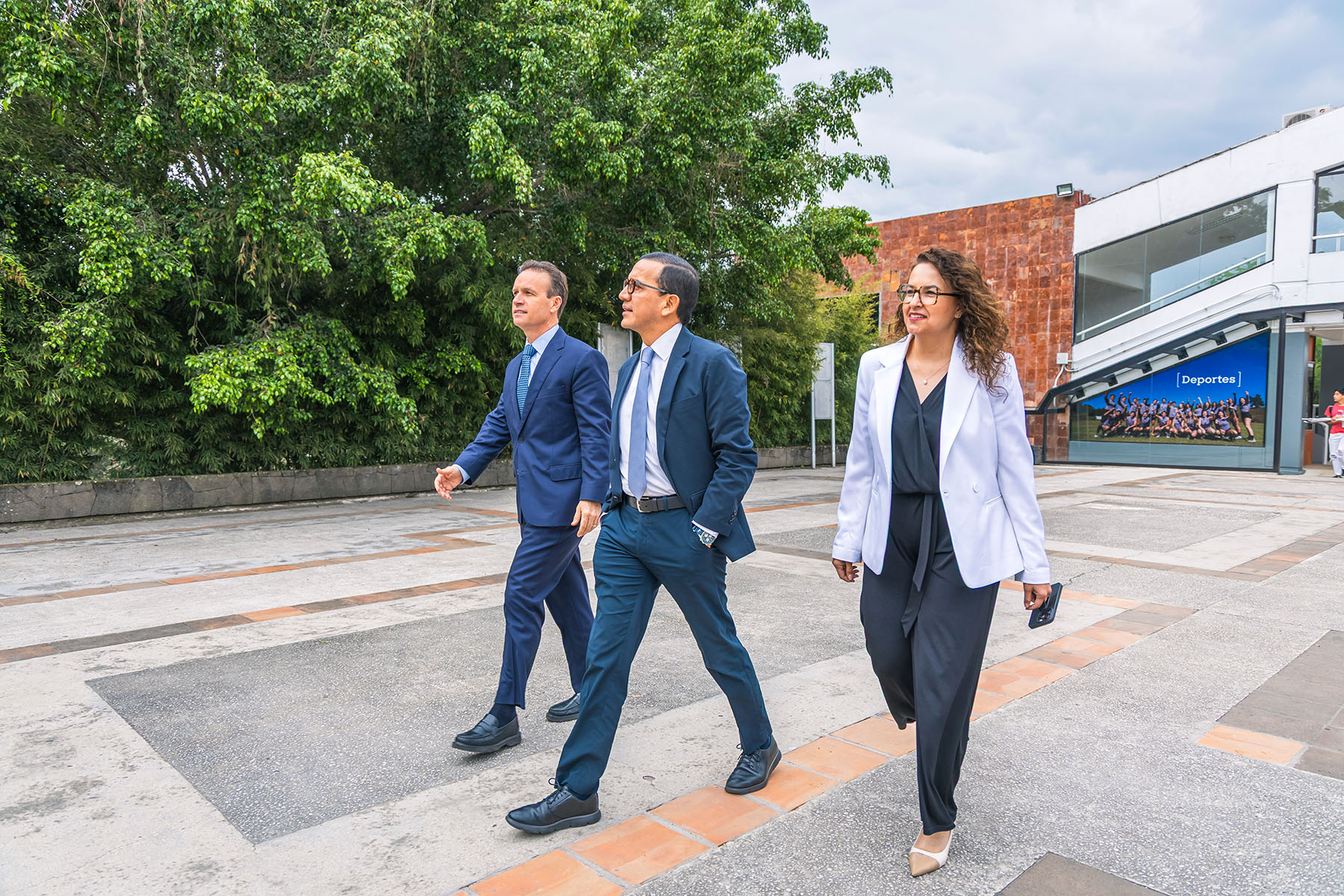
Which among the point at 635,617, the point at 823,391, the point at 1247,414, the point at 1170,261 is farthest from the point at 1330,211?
the point at 635,617

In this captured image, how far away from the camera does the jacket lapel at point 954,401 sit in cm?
236

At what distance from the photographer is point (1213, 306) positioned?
1997cm

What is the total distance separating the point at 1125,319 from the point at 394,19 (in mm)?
19074

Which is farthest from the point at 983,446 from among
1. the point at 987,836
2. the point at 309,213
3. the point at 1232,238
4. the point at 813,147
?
the point at 1232,238

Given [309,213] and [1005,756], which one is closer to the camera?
[1005,756]

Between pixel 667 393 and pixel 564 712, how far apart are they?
1.50 m

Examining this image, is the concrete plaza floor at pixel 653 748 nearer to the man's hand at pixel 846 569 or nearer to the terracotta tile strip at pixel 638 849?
the terracotta tile strip at pixel 638 849

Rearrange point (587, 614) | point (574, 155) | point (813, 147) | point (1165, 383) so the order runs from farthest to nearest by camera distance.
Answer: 1. point (1165, 383)
2. point (813, 147)
3. point (574, 155)
4. point (587, 614)

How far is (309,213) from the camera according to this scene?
8.59 meters

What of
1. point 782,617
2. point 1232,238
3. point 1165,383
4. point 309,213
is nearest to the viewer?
point 782,617

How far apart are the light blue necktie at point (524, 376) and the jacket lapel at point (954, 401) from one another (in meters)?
1.52

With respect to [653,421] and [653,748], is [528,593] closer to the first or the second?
[653,748]

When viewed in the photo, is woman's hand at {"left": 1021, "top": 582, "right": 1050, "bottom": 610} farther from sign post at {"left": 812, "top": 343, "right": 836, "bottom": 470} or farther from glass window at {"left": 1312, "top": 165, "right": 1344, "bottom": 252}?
glass window at {"left": 1312, "top": 165, "right": 1344, "bottom": 252}

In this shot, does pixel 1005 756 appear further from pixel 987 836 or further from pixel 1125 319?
pixel 1125 319
